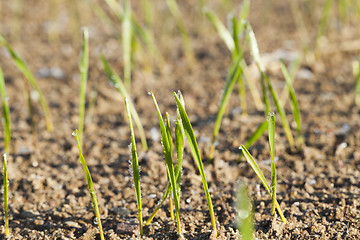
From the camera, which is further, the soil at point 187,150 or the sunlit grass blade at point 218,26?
the sunlit grass blade at point 218,26

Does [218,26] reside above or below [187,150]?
above

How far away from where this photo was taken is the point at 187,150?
1329 mm

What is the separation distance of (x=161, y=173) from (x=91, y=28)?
144cm

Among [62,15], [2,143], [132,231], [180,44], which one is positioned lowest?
[132,231]

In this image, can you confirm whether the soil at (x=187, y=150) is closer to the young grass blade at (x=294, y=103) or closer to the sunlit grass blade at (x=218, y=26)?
the young grass blade at (x=294, y=103)

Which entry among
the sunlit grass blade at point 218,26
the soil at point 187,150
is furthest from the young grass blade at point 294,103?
the sunlit grass blade at point 218,26

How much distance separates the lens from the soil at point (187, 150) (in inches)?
39.8

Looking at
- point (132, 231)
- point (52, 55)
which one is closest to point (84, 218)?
point (132, 231)

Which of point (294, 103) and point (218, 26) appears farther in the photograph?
point (218, 26)

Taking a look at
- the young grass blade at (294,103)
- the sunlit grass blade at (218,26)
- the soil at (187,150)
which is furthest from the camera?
the sunlit grass blade at (218,26)

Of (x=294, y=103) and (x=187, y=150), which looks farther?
(x=187, y=150)

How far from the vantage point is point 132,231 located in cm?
98

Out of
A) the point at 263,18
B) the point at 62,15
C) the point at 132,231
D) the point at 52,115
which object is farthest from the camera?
the point at 62,15

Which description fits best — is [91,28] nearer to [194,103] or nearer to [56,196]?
[194,103]
